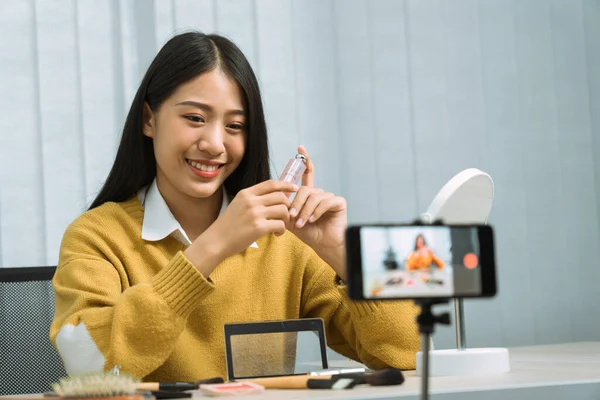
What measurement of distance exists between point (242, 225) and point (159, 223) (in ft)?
0.89

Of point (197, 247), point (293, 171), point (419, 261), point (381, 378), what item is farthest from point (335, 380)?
point (293, 171)

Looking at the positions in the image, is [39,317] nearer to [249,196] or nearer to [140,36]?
[249,196]

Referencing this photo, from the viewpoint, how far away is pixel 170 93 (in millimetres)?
1491

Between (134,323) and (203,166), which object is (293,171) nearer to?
(203,166)

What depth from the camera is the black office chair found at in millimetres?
1527

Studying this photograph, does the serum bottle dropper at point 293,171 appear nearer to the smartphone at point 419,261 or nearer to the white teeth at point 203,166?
the white teeth at point 203,166

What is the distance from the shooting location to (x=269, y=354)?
3.74 ft

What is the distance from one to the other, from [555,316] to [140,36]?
58.9 inches

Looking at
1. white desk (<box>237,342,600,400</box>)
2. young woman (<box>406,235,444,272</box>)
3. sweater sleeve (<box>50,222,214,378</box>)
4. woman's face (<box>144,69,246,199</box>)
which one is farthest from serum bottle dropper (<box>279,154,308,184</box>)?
young woman (<box>406,235,444,272</box>)

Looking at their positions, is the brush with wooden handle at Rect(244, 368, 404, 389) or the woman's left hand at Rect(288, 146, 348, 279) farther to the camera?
the woman's left hand at Rect(288, 146, 348, 279)

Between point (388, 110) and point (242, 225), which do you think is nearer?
point (242, 225)

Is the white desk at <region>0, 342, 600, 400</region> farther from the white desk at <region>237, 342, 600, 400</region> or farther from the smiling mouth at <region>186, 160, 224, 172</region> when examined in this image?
the smiling mouth at <region>186, 160, 224, 172</region>

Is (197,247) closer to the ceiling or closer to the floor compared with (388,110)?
closer to the floor

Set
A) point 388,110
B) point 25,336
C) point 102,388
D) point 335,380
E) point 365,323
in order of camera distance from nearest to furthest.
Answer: point 102,388, point 335,380, point 365,323, point 25,336, point 388,110
